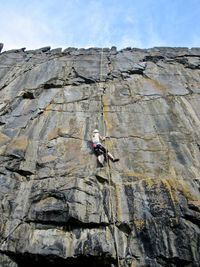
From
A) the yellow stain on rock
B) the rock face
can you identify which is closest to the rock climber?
the rock face

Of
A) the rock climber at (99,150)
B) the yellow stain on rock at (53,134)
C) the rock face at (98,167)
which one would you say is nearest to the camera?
the rock face at (98,167)

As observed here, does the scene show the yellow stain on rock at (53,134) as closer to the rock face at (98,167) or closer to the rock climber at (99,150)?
the rock face at (98,167)

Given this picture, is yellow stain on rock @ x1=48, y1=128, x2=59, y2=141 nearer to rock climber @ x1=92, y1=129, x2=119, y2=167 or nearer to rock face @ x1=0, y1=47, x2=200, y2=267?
rock face @ x1=0, y1=47, x2=200, y2=267

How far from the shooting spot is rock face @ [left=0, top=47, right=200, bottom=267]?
1001 centimetres

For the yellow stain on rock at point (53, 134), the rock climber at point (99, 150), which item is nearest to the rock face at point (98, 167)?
the yellow stain on rock at point (53, 134)

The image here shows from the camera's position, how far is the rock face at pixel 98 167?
10.0m

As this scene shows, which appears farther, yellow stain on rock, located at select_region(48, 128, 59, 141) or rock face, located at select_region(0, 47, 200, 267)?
yellow stain on rock, located at select_region(48, 128, 59, 141)

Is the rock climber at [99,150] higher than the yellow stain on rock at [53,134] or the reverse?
the reverse

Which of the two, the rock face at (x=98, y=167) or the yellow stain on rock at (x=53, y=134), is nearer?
the rock face at (x=98, y=167)

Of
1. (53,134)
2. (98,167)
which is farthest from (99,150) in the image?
(53,134)

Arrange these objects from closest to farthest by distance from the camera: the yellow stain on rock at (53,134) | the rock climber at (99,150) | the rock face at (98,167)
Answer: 1. the rock face at (98,167)
2. the rock climber at (99,150)
3. the yellow stain on rock at (53,134)

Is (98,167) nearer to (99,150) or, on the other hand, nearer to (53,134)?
(99,150)

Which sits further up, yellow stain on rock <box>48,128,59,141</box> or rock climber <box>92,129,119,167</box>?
yellow stain on rock <box>48,128,59,141</box>

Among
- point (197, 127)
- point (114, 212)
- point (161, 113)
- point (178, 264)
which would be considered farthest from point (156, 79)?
point (178, 264)
